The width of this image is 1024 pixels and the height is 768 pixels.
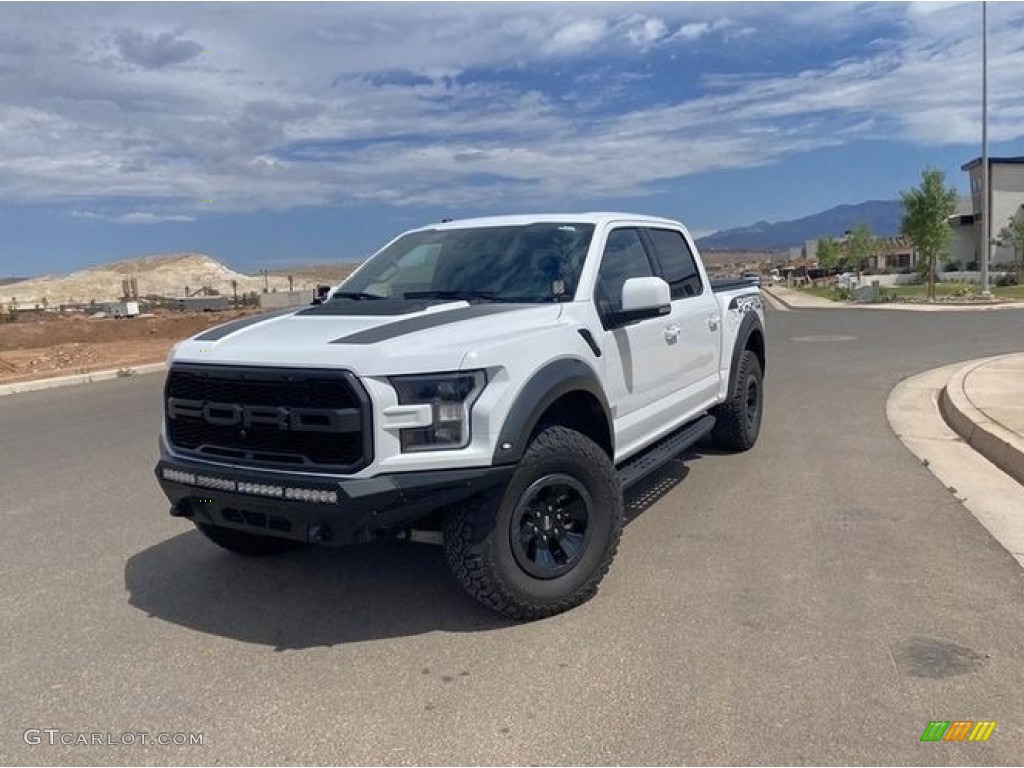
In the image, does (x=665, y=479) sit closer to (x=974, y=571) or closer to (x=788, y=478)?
(x=788, y=478)

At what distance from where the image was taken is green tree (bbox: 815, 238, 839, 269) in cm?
7500

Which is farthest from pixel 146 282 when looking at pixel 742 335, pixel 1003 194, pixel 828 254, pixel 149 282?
pixel 742 335

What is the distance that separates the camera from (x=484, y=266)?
4953mm

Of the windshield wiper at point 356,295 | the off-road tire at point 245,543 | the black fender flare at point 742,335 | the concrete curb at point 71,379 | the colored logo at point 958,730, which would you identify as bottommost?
the colored logo at point 958,730

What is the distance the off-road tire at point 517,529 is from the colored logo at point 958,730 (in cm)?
158

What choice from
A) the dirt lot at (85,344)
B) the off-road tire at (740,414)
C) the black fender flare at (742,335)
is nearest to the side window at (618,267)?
the black fender flare at (742,335)

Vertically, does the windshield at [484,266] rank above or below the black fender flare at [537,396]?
above

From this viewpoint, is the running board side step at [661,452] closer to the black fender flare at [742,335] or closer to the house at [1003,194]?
the black fender flare at [742,335]

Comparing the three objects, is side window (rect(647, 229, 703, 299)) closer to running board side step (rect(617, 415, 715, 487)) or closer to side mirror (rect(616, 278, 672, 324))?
running board side step (rect(617, 415, 715, 487))

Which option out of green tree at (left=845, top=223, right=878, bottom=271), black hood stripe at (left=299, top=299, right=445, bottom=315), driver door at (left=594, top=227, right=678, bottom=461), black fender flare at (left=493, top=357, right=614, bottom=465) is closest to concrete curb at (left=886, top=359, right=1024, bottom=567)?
driver door at (left=594, top=227, right=678, bottom=461)

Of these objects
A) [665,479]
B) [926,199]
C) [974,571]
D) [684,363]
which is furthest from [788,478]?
[926,199]

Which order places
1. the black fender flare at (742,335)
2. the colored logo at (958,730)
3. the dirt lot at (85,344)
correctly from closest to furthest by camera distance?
the colored logo at (958,730)
the black fender flare at (742,335)
the dirt lot at (85,344)

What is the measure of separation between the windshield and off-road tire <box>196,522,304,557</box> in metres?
1.53

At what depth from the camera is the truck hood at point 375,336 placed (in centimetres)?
354
